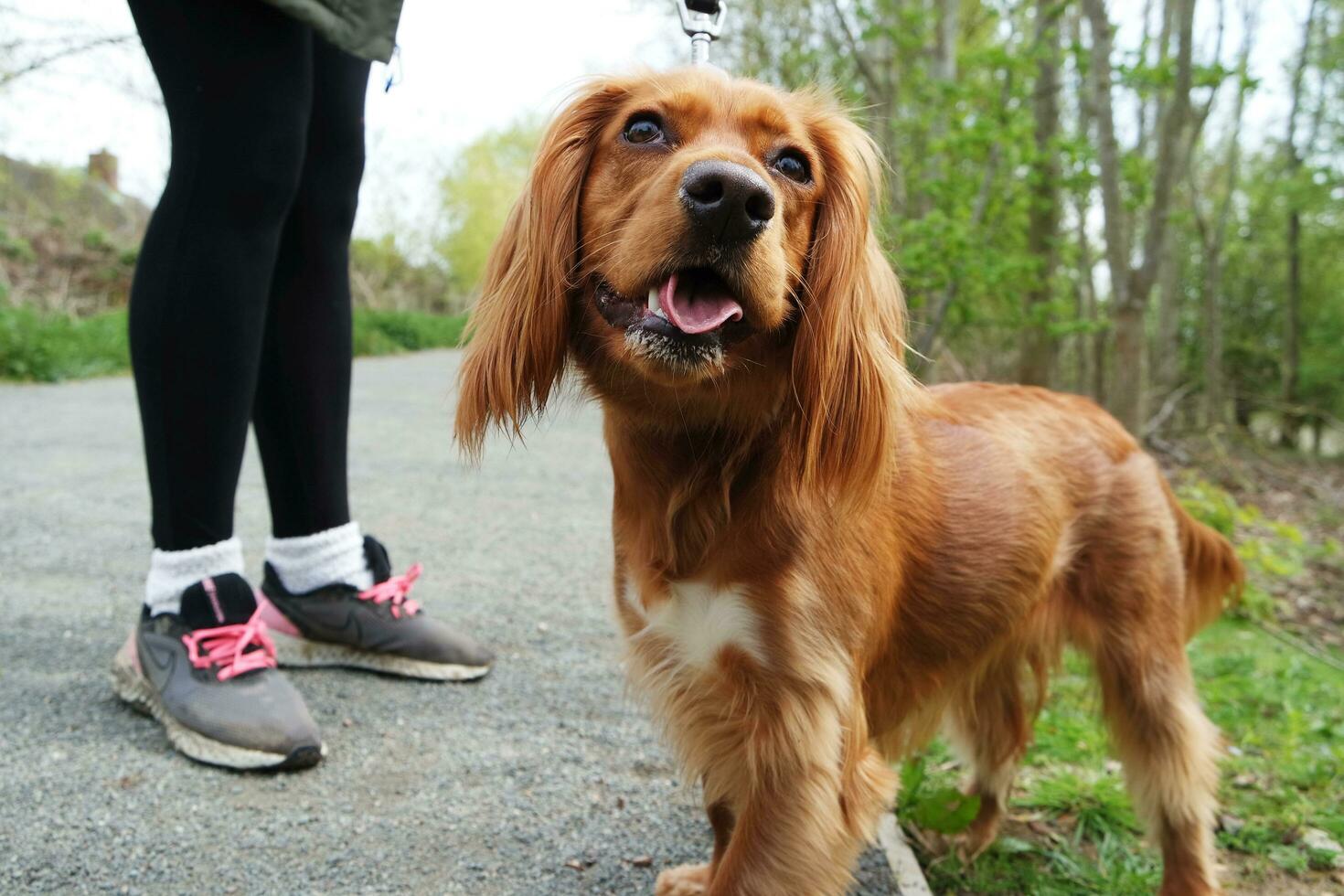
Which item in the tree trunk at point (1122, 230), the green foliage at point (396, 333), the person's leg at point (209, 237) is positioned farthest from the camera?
the green foliage at point (396, 333)

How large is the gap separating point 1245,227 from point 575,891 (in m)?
23.7

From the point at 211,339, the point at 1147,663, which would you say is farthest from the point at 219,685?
the point at 1147,663

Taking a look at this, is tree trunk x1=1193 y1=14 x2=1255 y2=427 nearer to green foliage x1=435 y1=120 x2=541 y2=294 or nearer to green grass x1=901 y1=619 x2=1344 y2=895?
green grass x1=901 y1=619 x2=1344 y2=895

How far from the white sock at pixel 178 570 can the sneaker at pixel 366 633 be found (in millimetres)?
375

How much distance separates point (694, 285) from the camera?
160cm

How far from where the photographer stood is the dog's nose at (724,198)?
4.89ft

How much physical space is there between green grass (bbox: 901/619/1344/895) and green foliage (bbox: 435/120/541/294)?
125ft

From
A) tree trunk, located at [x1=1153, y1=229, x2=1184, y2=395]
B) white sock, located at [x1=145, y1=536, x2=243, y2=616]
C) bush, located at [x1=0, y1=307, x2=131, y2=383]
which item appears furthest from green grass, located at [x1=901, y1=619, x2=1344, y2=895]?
tree trunk, located at [x1=1153, y1=229, x2=1184, y2=395]

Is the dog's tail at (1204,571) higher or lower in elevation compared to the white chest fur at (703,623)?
lower

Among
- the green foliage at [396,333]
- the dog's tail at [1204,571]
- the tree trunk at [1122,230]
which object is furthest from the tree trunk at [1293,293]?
the dog's tail at [1204,571]

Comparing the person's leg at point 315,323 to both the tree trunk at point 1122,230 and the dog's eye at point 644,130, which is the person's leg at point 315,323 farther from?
the tree trunk at point 1122,230

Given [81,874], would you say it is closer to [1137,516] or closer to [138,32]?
[138,32]

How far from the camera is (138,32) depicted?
6.59 feet

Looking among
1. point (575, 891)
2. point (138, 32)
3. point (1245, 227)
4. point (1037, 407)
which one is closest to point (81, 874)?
point (575, 891)
